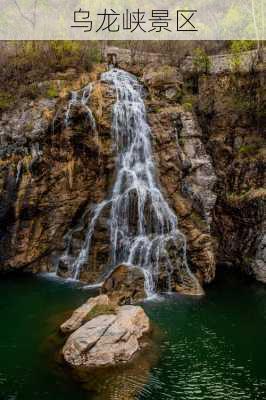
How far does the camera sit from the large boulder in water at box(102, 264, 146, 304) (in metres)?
20.4

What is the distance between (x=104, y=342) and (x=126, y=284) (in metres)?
6.52

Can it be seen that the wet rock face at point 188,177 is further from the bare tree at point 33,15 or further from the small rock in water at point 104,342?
the bare tree at point 33,15

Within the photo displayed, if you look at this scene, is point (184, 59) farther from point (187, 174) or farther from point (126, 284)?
point (126, 284)

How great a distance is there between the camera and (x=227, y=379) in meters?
13.8

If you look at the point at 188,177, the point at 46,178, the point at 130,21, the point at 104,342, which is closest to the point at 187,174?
the point at 188,177

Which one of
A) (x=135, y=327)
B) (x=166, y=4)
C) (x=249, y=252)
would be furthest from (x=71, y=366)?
(x=166, y=4)

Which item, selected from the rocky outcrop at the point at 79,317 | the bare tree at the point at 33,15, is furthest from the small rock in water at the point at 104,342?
the bare tree at the point at 33,15

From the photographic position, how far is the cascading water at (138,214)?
23062mm

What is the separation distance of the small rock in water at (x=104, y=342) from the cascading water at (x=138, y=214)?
5941mm

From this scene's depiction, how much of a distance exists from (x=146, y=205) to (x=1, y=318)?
1004 cm

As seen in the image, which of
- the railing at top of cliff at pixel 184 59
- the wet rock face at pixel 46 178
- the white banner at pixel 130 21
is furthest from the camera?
the white banner at pixel 130 21

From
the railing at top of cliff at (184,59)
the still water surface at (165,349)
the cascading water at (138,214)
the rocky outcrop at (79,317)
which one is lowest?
the still water surface at (165,349)

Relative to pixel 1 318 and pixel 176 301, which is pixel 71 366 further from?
pixel 176 301

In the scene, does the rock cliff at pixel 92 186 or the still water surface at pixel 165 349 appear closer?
the still water surface at pixel 165 349
